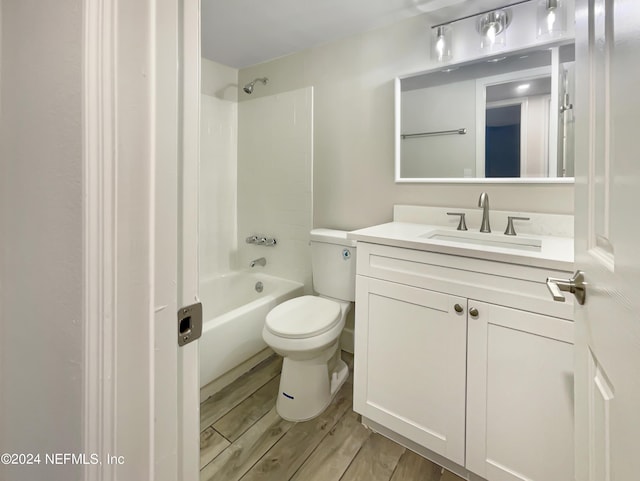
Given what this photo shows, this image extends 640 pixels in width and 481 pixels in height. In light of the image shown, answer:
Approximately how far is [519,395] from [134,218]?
51.0 inches

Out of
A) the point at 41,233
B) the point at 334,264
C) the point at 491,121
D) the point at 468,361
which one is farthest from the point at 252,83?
the point at 468,361

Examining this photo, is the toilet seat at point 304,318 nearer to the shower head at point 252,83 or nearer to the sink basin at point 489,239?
the sink basin at point 489,239

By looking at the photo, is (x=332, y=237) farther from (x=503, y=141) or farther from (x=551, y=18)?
(x=551, y=18)

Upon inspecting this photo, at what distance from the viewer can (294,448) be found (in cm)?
142

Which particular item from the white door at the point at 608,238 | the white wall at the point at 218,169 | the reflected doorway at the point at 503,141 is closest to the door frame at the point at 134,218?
the white door at the point at 608,238

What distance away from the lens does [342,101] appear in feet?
6.92

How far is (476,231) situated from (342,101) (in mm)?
1202

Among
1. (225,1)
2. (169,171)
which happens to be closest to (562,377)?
(169,171)

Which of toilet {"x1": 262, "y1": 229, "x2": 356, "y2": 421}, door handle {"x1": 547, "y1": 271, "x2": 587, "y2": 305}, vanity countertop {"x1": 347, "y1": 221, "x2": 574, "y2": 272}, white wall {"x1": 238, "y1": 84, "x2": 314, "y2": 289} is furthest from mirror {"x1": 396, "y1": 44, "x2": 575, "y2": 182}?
door handle {"x1": 547, "y1": 271, "x2": 587, "y2": 305}

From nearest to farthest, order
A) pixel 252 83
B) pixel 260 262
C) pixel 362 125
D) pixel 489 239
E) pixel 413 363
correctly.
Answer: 1. pixel 413 363
2. pixel 489 239
3. pixel 362 125
4. pixel 252 83
5. pixel 260 262

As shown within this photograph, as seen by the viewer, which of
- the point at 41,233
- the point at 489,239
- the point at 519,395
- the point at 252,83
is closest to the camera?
the point at 41,233

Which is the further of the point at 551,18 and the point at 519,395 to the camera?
the point at 551,18

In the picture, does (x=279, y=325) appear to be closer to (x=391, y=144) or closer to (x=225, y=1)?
(x=391, y=144)

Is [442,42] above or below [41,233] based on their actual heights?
above
